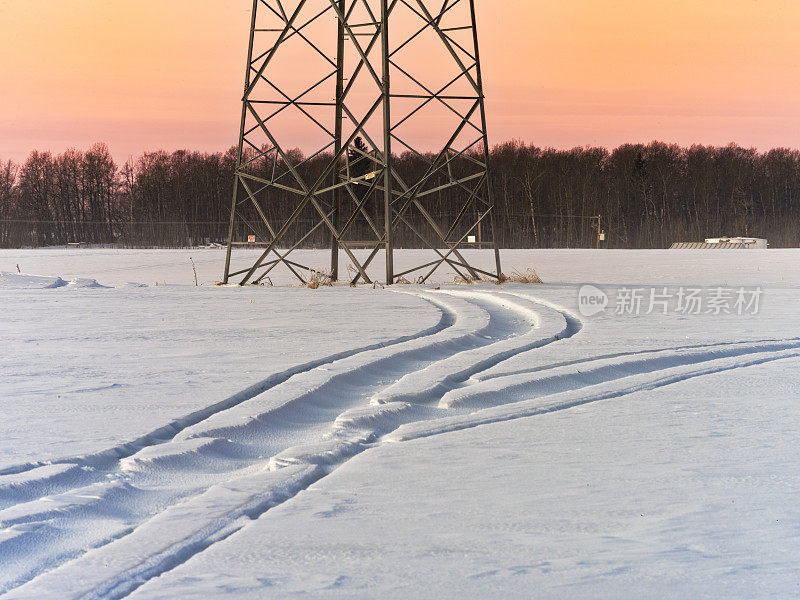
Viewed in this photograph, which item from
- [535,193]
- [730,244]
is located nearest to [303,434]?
[730,244]

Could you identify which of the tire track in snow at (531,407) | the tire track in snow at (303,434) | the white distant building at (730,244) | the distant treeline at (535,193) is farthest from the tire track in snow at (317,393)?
the distant treeline at (535,193)

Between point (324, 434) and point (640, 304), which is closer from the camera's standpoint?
point (324, 434)

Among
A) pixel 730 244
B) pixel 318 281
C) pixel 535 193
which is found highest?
pixel 535 193

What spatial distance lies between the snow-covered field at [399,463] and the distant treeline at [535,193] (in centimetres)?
6619

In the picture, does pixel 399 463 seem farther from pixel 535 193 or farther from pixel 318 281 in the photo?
pixel 535 193

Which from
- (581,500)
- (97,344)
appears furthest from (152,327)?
(581,500)

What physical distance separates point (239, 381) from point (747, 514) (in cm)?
393

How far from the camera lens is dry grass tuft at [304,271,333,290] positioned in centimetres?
1731

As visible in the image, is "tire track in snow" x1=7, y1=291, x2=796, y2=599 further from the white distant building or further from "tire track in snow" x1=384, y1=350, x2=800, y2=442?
the white distant building

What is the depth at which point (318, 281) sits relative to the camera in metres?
18.3

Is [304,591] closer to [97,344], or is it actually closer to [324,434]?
[324,434]

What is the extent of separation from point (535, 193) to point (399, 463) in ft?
240

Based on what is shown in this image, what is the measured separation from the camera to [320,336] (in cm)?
916

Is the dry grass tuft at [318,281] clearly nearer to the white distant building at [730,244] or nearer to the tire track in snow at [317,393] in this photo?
the tire track in snow at [317,393]
